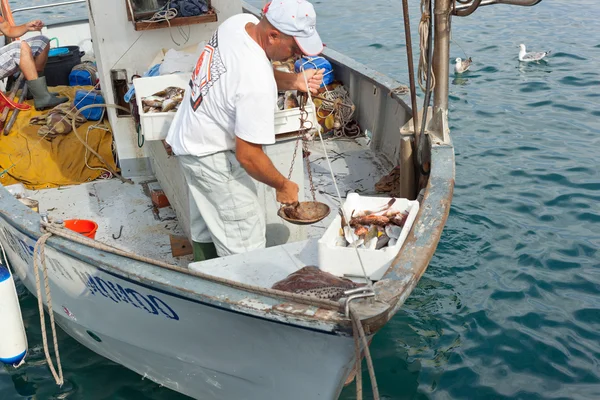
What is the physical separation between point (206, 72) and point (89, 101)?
10.8ft

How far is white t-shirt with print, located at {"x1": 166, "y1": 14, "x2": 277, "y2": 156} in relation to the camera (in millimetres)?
3621

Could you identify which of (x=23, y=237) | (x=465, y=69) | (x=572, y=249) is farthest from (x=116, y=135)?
(x=465, y=69)

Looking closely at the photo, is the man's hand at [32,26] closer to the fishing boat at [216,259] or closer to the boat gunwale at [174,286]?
the fishing boat at [216,259]

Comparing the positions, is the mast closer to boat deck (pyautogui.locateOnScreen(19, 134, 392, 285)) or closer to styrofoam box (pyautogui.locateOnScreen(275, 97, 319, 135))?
styrofoam box (pyautogui.locateOnScreen(275, 97, 319, 135))

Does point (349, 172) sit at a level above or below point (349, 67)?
below

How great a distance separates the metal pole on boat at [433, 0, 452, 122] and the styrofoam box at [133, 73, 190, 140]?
1.92m

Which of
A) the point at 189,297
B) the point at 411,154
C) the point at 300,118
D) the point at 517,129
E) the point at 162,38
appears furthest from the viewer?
the point at 517,129

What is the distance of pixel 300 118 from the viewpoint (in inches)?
181

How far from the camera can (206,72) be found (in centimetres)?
376

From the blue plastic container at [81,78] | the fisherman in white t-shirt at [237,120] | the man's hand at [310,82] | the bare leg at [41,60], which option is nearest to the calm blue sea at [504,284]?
the fisherman in white t-shirt at [237,120]

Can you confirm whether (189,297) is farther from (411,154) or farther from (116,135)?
(116,135)

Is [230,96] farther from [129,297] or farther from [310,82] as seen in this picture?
[129,297]

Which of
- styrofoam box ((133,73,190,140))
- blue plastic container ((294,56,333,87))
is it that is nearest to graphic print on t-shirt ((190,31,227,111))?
styrofoam box ((133,73,190,140))

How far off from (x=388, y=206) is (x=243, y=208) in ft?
3.05
